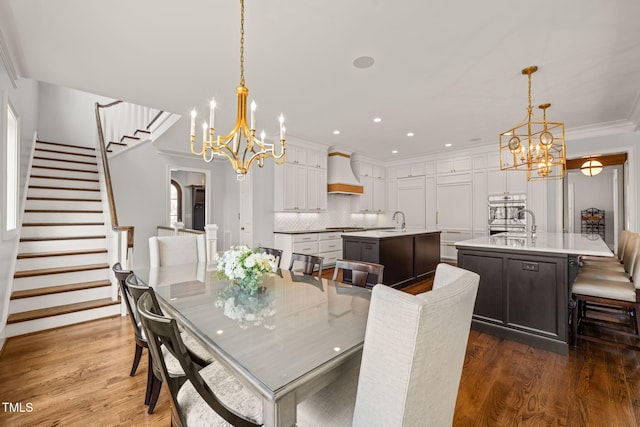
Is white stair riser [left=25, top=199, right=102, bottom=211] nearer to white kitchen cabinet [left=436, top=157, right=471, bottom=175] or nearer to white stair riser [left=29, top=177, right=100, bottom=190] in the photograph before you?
white stair riser [left=29, top=177, right=100, bottom=190]

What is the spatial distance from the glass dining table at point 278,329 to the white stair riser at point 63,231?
2.81 metres

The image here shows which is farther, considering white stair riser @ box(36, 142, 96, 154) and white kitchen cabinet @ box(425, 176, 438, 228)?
white kitchen cabinet @ box(425, 176, 438, 228)

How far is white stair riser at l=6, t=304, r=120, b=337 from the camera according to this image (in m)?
2.74

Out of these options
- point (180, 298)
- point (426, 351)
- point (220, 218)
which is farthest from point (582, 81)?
point (220, 218)

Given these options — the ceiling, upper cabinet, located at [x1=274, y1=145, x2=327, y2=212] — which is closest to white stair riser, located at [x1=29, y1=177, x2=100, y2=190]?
the ceiling

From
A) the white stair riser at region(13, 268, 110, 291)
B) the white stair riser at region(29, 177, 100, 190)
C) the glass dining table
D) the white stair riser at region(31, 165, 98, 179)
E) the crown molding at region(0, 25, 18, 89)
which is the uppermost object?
the crown molding at region(0, 25, 18, 89)

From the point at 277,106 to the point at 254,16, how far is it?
1858mm

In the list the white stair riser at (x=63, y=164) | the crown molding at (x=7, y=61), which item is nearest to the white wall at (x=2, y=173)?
the crown molding at (x=7, y=61)

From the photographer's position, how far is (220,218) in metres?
7.17

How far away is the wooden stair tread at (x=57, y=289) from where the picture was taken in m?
2.96

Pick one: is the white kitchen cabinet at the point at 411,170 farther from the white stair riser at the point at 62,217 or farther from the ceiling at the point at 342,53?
the white stair riser at the point at 62,217

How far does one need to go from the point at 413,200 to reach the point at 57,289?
7.09m

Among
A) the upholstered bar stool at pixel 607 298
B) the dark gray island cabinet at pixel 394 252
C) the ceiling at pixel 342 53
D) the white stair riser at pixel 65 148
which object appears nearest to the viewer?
the ceiling at pixel 342 53

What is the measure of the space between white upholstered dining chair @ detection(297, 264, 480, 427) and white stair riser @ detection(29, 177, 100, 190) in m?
5.84
